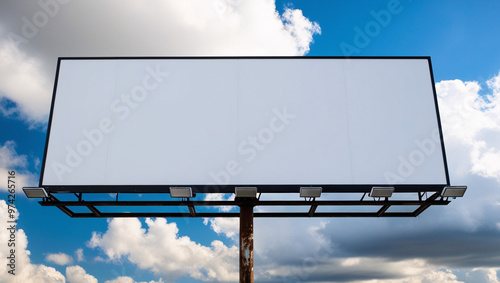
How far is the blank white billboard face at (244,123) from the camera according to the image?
546 inches

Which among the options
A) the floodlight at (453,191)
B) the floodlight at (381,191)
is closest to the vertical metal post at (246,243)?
the floodlight at (381,191)

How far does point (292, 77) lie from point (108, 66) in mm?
7126

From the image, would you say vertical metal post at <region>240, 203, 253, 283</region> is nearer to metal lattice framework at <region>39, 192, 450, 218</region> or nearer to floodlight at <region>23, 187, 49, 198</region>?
metal lattice framework at <region>39, 192, 450, 218</region>

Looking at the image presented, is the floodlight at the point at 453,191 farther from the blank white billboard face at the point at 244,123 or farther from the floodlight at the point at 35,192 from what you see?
the floodlight at the point at 35,192

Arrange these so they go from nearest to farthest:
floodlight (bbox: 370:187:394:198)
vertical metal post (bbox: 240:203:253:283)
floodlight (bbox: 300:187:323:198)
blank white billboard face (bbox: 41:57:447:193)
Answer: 1. vertical metal post (bbox: 240:203:253:283)
2. floodlight (bbox: 300:187:323:198)
3. floodlight (bbox: 370:187:394:198)
4. blank white billboard face (bbox: 41:57:447:193)

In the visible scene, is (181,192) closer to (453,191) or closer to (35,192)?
(35,192)

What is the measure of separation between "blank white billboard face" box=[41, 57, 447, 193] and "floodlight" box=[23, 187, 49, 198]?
2.13 feet

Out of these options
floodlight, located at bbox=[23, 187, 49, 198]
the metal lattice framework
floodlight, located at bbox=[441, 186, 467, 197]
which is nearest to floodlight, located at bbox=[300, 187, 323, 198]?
the metal lattice framework

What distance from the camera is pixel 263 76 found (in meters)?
15.2

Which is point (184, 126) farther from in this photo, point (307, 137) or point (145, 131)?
point (307, 137)

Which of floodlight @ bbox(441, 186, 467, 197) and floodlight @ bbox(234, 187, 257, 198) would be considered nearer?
floodlight @ bbox(234, 187, 257, 198)

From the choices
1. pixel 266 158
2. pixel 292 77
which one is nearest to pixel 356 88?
pixel 292 77

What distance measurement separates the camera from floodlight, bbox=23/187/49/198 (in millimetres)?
13133

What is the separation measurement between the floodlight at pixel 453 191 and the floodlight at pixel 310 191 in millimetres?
4108
